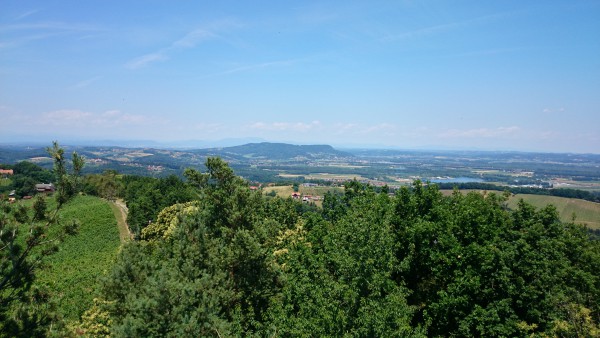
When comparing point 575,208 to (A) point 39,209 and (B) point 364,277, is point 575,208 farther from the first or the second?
(A) point 39,209

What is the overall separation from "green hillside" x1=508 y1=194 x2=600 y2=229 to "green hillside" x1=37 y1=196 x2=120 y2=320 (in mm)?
95807

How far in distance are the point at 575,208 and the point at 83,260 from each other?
116724mm

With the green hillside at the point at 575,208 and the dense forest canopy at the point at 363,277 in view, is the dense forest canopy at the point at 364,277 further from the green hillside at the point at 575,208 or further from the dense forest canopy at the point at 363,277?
the green hillside at the point at 575,208

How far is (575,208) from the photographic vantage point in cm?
9994

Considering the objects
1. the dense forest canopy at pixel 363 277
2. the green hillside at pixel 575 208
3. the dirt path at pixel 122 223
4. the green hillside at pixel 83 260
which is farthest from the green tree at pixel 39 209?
the green hillside at pixel 575 208

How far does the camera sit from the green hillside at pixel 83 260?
2955 cm

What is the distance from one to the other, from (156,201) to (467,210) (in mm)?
53706

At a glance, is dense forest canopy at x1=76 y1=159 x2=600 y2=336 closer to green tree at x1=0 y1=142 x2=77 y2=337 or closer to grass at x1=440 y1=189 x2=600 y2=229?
green tree at x1=0 y1=142 x2=77 y2=337

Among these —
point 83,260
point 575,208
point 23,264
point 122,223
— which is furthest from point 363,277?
point 575,208

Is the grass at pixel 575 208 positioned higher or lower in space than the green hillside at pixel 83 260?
lower

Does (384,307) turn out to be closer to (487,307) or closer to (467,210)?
(487,307)

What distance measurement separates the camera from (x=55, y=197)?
10.2m

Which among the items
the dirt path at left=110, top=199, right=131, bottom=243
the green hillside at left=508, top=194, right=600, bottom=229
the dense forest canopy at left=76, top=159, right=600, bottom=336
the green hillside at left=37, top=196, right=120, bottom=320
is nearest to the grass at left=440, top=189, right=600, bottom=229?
the green hillside at left=508, top=194, right=600, bottom=229

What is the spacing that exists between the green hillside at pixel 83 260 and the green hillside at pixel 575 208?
95.8 meters
